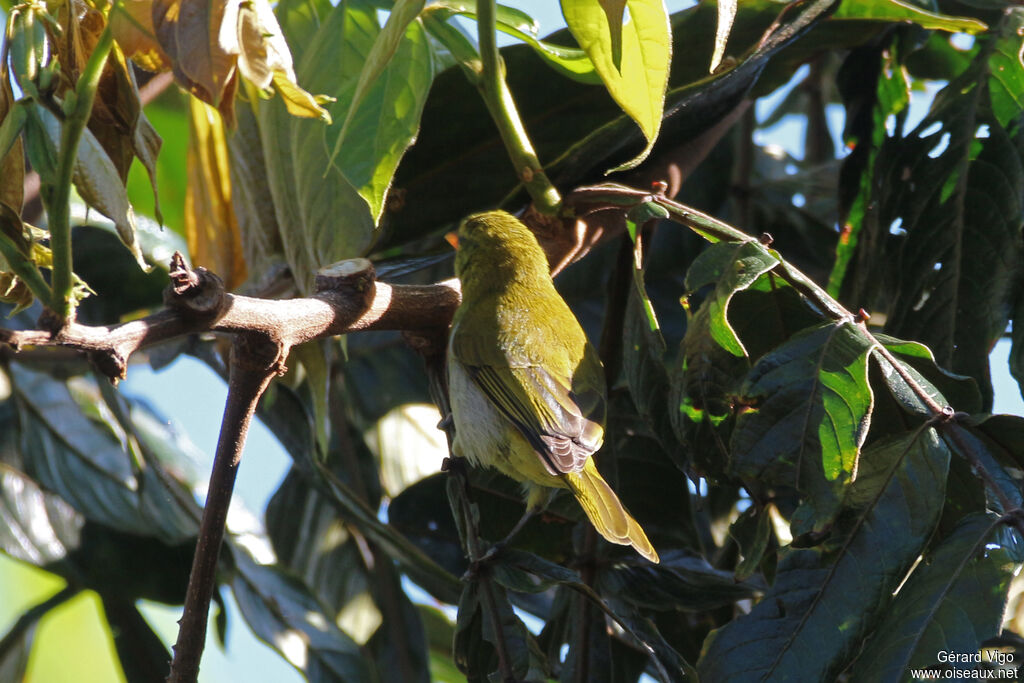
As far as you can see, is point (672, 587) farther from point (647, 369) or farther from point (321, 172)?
point (321, 172)

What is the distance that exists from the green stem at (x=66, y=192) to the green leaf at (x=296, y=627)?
99cm

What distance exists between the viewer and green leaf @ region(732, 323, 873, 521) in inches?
41.7

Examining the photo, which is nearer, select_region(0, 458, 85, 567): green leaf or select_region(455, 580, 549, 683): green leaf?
select_region(455, 580, 549, 683): green leaf

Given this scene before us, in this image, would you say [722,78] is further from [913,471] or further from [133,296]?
[133,296]

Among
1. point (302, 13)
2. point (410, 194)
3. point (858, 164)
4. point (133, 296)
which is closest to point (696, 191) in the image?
point (858, 164)

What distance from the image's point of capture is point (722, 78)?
1421 mm

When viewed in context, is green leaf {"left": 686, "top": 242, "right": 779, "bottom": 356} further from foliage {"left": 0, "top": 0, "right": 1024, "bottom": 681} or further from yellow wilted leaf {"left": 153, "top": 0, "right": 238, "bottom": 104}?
yellow wilted leaf {"left": 153, "top": 0, "right": 238, "bottom": 104}

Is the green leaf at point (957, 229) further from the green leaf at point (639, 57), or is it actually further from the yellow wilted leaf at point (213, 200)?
the yellow wilted leaf at point (213, 200)

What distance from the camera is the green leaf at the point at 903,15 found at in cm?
136

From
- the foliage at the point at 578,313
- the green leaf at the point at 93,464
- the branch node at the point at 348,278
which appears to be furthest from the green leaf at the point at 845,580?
the green leaf at the point at 93,464

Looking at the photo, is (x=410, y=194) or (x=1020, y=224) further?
(x=410, y=194)

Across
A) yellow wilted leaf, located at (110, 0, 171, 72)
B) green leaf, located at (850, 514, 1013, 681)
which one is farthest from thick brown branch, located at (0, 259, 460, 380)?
green leaf, located at (850, 514, 1013, 681)

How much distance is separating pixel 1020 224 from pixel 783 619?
2.40ft

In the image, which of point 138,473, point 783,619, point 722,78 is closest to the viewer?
point 783,619
